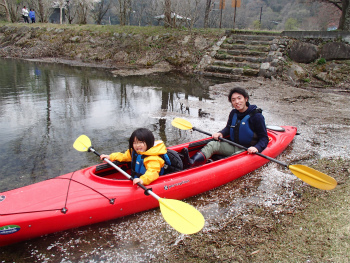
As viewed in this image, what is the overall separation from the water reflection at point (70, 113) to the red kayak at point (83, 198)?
2.87 ft

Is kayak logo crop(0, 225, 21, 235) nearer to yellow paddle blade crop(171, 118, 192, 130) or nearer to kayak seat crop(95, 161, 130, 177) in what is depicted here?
kayak seat crop(95, 161, 130, 177)

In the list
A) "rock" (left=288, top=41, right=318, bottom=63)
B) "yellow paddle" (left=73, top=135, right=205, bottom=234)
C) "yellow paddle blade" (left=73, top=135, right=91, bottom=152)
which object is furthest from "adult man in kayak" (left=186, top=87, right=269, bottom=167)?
"rock" (left=288, top=41, right=318, bottom=63)

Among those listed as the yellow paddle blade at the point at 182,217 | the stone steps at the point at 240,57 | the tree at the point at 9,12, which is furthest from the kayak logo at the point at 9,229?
the tree at the point at 9,12

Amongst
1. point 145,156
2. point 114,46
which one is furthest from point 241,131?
point 114,46

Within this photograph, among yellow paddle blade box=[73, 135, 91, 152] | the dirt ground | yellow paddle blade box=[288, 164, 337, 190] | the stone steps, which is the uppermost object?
the stone steps

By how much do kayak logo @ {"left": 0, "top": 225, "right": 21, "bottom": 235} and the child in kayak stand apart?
110cm

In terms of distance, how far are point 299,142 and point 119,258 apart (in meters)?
4.05

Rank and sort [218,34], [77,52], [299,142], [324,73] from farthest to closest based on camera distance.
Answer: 1. [77,52]
2. [218,34]
3. [324,73]
4. [299,142]

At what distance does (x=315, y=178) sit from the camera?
3029 millimetres

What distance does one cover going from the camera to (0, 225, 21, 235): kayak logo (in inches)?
90.4

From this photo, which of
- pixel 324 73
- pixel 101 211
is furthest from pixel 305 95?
pixel 101 211

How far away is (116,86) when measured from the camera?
8.82 metres

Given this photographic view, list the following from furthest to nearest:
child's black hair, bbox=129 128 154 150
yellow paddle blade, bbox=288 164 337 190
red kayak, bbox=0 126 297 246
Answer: yellow paddle blade, bbox=288 164 337 190 < child's black hair, bbox=129 128 154 150 < red kayak, bbox=0 126 297 246

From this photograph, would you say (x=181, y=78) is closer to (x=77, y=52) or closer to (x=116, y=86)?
(x=116, y=86)
